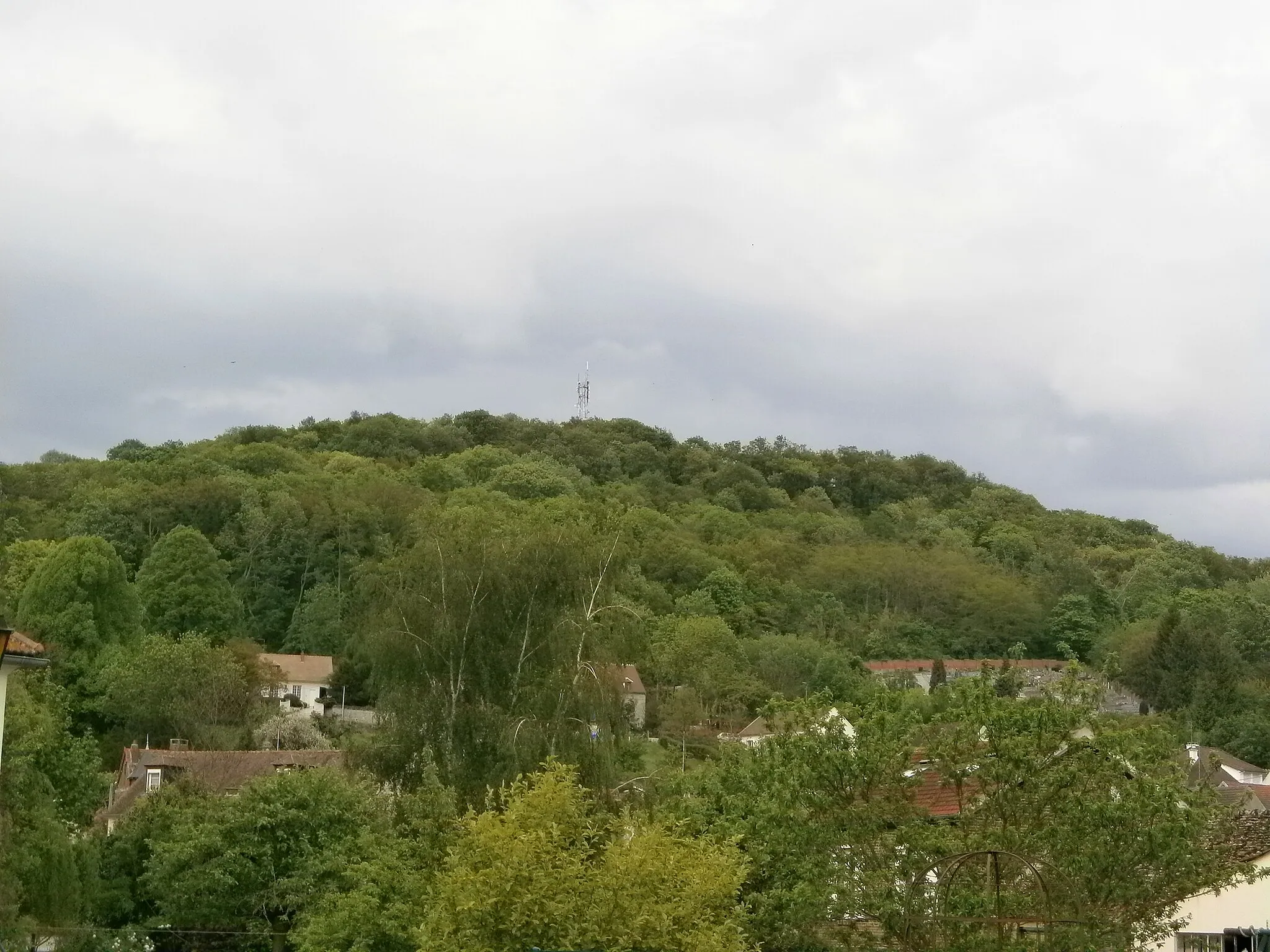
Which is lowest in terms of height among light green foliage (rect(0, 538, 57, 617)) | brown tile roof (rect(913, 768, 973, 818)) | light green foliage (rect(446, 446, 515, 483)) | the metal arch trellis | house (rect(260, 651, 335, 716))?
house (rect(260, 651, 335, 716))

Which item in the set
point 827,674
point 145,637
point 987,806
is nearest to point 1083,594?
point 827,674

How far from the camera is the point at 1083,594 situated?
12800 cm

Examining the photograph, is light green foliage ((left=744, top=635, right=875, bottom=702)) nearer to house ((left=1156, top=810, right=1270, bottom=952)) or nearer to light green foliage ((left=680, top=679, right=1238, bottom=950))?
house ((left=1156, top=810, right=1270, bottom=952))

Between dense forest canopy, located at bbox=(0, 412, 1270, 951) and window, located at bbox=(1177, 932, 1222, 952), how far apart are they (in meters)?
5.25

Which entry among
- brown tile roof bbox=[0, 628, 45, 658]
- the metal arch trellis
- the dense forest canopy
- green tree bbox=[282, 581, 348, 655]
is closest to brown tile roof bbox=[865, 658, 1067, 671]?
the dense forest canopy

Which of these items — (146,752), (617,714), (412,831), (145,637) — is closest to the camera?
(412,831)

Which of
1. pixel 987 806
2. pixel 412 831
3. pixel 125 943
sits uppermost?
pixel 987 806

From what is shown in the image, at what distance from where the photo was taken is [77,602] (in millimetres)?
70562

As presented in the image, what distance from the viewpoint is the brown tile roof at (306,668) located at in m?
88.1

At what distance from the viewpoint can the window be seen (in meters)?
25.4

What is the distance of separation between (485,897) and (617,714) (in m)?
19.4

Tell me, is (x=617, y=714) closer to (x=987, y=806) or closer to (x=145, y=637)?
(x=987, y=806)

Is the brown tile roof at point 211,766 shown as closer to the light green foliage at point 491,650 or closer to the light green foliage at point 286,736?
the light green foliage at point 286,736

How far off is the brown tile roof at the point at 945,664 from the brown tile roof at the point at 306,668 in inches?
1318
